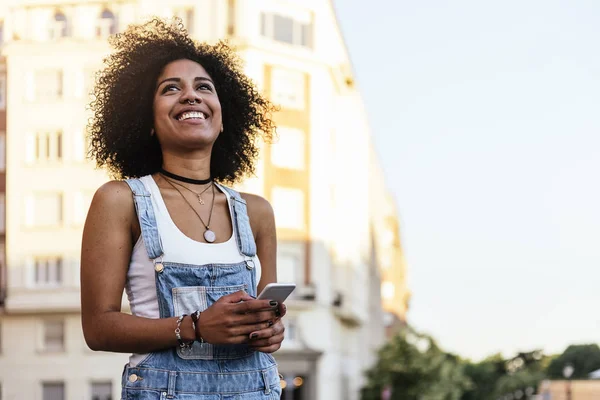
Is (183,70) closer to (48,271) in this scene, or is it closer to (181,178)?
(181,178)

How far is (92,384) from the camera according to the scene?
47.8 meters

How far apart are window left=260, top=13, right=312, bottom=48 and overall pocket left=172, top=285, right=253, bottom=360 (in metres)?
45.0

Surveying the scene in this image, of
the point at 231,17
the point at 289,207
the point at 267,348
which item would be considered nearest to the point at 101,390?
the point at 289,207

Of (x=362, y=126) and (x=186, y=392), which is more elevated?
(x=362, y=126)

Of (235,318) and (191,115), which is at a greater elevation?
(191,115)

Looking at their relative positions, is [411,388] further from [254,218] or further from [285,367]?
[254,218]

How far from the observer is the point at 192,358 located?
11.0ft

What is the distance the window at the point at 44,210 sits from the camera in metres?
48.2

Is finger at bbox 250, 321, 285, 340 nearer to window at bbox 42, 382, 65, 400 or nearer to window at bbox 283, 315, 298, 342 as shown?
window at bbox 283, 315, 298, 342

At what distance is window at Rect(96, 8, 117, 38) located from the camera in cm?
4897

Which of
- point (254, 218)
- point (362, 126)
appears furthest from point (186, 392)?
point (362, 126)

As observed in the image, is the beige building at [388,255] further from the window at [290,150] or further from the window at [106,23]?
the window at [106,23]

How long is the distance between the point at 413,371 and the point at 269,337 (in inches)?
2175

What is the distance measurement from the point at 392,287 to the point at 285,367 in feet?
205
